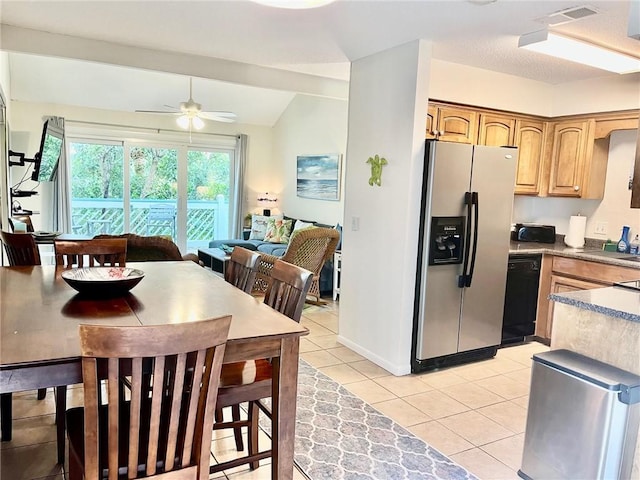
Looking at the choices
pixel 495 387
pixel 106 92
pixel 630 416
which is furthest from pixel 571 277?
pixel 106 92

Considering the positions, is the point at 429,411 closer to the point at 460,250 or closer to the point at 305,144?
the point at 460,250

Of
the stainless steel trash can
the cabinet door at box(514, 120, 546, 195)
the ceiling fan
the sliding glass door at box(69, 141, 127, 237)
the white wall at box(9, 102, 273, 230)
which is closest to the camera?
the stainless steel trash can

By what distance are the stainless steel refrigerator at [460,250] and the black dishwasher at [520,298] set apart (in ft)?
0.97

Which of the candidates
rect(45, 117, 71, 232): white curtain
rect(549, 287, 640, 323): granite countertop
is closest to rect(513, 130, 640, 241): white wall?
rect(549, 287, 640, 323): granite countertop

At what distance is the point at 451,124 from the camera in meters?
3.98

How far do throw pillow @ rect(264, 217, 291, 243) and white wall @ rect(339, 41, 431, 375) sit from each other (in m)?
3.30

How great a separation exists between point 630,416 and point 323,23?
2.73 metres

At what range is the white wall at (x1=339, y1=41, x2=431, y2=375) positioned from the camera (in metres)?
3.37

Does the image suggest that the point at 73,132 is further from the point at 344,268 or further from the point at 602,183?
the point at 602,183

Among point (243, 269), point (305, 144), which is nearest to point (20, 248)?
point (243, 269)

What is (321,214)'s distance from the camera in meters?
7.25

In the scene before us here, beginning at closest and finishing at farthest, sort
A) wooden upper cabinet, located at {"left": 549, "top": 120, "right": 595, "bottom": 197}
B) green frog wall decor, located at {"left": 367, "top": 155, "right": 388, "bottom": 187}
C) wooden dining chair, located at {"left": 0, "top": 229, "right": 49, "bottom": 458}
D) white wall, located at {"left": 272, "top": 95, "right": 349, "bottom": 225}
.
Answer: wooden dining chair, located at {"left": 0, "top": 229, "right": 49, "bottom": 458}
green frog wall decor, located at {"left": 367, "top": 155, "right": 388, "bottom": 187}
wooden upper cabinet, located at {"left": 549, "top": 120, "right": 595, "bottom": 197}
white wall, located at {"left": 272, "top": 95, "right": 349, "bottom": 225}

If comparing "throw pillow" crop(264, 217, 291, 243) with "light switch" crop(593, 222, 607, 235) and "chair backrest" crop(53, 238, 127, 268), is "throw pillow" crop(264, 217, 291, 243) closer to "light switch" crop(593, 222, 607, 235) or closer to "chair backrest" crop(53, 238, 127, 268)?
"light switch" crop(593, 222, 607, 235)

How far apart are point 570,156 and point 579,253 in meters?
1.04
